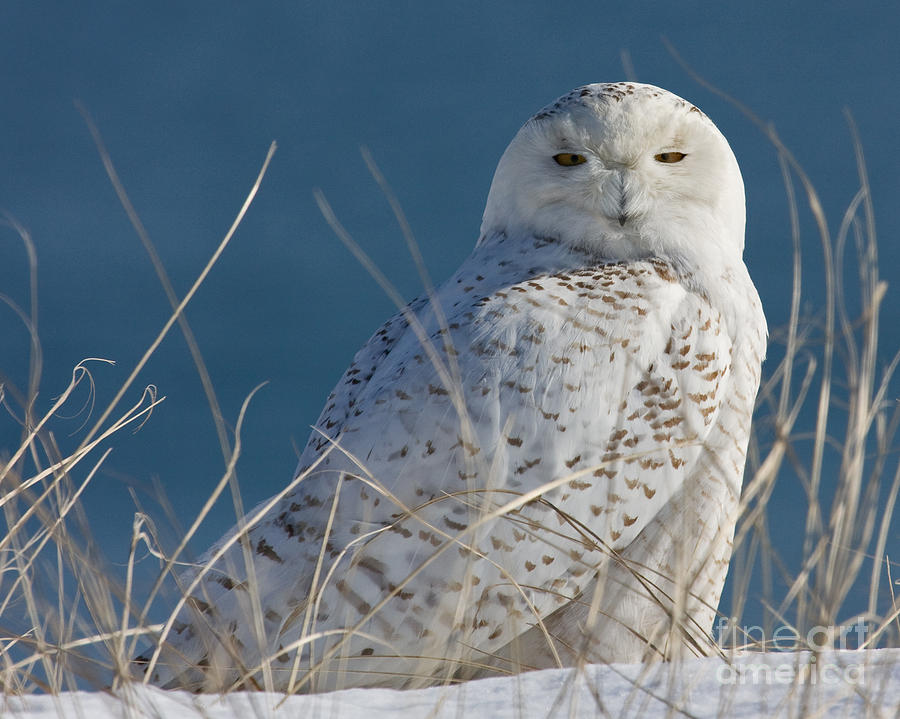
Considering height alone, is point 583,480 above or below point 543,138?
below

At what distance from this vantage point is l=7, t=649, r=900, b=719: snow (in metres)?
1.79

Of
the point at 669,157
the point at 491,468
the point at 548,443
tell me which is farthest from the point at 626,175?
the point at 491,468

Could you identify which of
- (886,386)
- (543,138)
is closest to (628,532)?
(886,386)

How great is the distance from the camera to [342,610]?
9.07ft

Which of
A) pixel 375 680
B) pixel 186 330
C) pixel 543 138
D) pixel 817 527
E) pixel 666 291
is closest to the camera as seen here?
pixel 817 527

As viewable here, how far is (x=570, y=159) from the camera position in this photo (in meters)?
3.33

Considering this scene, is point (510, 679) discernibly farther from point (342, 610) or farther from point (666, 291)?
point (666, 291)

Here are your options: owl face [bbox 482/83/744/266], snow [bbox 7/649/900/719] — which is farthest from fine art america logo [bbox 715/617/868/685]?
owl face [bbox 482/83/744/266]

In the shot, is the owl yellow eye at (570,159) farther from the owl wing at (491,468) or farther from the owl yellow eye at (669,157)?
the owl wing at (491,468)

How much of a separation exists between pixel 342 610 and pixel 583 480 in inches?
29.7

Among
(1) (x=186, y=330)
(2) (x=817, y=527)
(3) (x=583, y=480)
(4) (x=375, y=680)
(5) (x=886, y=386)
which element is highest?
(1) (x=186, y=330)

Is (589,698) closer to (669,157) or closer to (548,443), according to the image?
(548,443)

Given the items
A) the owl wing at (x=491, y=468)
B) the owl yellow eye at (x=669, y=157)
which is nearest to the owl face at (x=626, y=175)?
the owl yellow eye at (x=669, y=157)

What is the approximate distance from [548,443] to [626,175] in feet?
3.10
